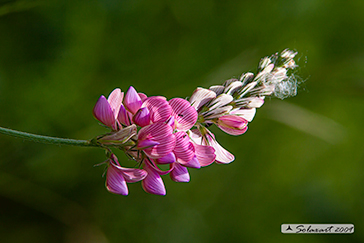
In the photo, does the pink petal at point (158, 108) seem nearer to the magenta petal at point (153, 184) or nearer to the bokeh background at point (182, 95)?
the magenta petal at point (153, 184)

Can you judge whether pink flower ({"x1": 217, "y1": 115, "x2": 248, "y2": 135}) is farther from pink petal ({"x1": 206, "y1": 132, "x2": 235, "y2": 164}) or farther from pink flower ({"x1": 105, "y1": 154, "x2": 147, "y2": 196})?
pink flower ({"x1": 105, "y1": 154, "x2": 147, "y2": 196})

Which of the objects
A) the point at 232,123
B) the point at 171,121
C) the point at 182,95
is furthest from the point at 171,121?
the point at 182,95

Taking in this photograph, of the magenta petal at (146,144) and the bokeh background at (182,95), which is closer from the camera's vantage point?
the magenta petal at (146,144)

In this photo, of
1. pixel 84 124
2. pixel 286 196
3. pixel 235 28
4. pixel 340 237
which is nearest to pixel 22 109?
pixel 84 124

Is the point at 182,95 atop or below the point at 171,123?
atop

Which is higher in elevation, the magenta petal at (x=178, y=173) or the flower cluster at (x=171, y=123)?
the flower cluster at (x=171, y=123)

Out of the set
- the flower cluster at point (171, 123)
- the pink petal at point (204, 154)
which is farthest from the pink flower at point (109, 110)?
the pink petal at point (204, 154)

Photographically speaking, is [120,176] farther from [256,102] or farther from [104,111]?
[256,102]

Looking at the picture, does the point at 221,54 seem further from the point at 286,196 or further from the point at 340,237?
the point at 340,237
